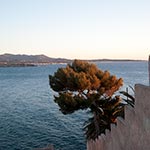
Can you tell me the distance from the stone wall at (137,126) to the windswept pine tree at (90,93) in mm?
12757

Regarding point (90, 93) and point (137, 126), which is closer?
point (137, 126)

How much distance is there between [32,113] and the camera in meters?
55.4

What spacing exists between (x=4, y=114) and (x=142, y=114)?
2011 inches

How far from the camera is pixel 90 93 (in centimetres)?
2292

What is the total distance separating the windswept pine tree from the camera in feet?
71.7

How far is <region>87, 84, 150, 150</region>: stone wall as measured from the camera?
669 cm

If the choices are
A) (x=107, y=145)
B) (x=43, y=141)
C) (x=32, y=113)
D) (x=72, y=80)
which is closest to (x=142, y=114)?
(x=107, y=145)

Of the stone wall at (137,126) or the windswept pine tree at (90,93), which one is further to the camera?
the windswept pine tree at (90,93)

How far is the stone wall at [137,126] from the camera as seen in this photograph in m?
6.69

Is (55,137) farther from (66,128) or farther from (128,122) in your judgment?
(128,122)

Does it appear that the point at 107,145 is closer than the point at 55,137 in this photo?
Yes

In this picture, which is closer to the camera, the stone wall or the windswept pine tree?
the stone wall

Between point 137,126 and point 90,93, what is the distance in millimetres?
15692

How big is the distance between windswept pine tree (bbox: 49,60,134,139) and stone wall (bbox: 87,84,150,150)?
Answer: 1276cm
